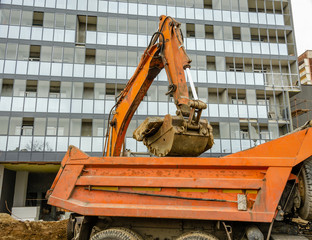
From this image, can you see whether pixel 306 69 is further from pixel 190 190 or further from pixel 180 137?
pixel 190 190

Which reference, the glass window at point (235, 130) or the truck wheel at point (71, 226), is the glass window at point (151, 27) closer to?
the glass window at point (235, 130)

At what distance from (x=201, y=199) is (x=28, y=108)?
61.3ft

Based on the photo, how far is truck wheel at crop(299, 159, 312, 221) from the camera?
4.44 metres

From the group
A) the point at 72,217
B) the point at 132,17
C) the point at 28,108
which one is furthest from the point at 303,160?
the point at 132,17

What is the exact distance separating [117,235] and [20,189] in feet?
67.7

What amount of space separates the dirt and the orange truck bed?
417 centimetres

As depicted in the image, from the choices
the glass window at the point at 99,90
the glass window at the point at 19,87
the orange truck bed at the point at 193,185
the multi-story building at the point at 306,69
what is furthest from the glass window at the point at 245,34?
the orange truck bed at the point at 193,185

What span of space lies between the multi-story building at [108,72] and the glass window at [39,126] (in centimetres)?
7

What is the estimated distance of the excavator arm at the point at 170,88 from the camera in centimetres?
499

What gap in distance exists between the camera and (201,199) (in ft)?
14.6

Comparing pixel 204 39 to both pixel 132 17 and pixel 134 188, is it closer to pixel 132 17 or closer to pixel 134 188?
pixel 132 17

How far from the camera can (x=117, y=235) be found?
15.3 feet

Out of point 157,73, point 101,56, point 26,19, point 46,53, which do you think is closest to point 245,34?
point 101,56

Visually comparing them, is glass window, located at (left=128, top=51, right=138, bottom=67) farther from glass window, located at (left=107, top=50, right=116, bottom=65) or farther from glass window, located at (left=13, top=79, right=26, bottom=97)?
glass window, located at (left=13, top=79, right=26, bottom=97)
